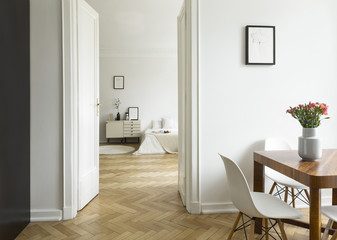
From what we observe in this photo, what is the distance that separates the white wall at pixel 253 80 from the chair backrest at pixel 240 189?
1.01 m

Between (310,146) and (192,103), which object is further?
(192,103)

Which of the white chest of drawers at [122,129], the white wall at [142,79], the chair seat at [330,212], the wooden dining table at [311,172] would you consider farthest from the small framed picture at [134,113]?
the chair seat at [330,212]

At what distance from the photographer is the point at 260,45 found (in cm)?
262

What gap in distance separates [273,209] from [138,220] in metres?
1.36

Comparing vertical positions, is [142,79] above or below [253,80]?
above

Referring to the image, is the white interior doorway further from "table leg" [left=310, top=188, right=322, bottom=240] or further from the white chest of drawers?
the white chest of drawers

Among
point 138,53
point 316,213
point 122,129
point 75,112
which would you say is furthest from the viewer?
point 138,53

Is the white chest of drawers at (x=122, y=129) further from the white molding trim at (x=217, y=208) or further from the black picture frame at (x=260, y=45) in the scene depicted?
the black picture frame at (x=260, y=45)

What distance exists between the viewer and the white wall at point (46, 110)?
7.86 feet

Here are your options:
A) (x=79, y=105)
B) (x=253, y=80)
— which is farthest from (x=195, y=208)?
(x=79, y=105)

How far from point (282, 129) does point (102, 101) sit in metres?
6.62

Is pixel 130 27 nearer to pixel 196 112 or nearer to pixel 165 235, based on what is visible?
pixel 196 112
